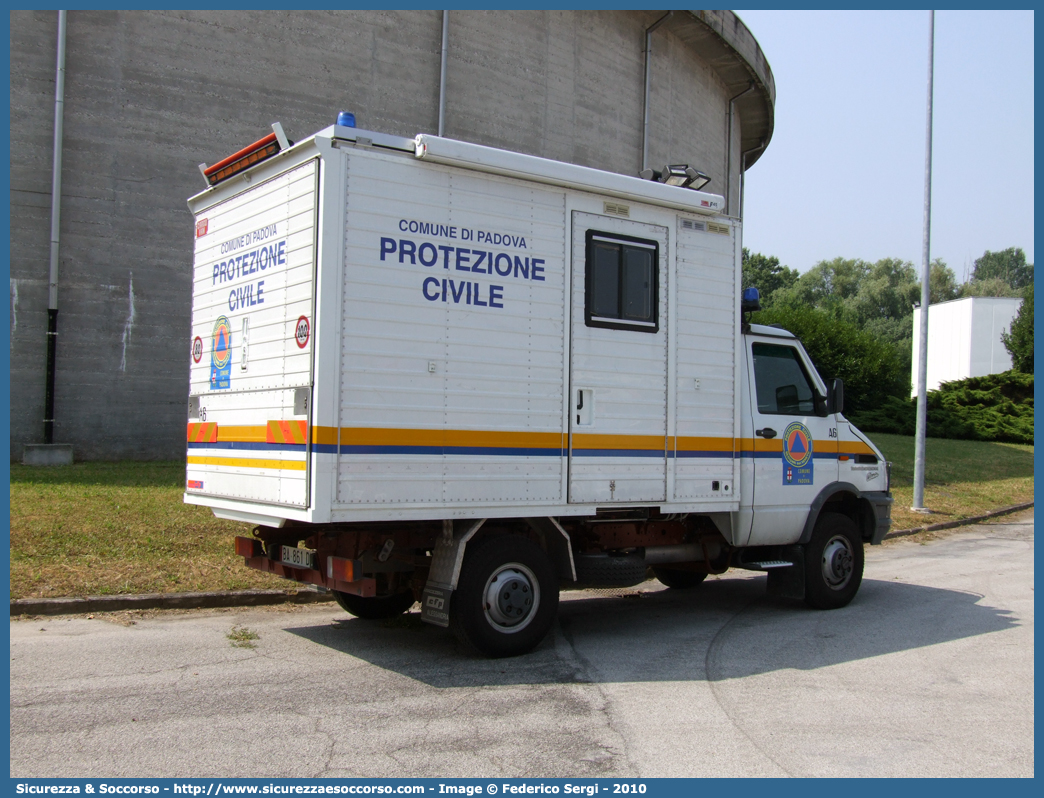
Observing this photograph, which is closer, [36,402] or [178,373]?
[36,402]

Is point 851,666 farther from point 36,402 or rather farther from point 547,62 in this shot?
point 547,62

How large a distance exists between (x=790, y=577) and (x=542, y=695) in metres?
3.80

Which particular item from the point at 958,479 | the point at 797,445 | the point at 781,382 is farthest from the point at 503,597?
the point at 958,479

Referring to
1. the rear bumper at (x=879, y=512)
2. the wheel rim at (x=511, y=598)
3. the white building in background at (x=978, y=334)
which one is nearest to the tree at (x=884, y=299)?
the white building in background at (x=978, y=334)

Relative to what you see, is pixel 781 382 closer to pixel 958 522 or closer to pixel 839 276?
pixel 958 522

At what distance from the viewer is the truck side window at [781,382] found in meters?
8.44

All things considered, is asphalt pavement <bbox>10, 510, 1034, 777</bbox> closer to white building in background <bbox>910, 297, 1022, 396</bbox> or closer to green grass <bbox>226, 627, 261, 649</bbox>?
green grass <bbox>226, 627, 261, 649</bbox>

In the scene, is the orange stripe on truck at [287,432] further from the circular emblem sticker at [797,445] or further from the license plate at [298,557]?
the circular emblem sticker at [797,445]

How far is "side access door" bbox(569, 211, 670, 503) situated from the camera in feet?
23.2

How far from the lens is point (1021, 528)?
16578mm

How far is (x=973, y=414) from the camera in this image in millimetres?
37281

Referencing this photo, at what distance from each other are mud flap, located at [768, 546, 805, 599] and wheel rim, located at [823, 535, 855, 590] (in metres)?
0.28
